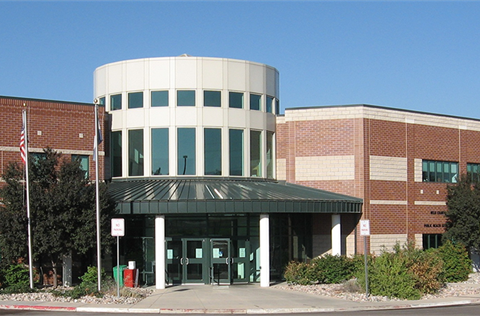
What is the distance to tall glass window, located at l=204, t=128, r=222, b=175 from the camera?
34.2 meters

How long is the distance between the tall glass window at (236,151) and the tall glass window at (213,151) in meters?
0.61

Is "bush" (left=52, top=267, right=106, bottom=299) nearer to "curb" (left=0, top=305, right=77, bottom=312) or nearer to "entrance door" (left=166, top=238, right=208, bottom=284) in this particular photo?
"curb" (left=0, top=305, right=77, bottom=312)

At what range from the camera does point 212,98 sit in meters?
34.8

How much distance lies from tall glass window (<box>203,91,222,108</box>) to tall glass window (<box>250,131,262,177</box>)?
2388 mm

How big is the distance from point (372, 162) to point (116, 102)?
13.7 metres

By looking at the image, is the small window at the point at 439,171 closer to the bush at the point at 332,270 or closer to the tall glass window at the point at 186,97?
the bush at the point at 332,270

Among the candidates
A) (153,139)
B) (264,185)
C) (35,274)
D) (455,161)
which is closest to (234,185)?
(264,185)

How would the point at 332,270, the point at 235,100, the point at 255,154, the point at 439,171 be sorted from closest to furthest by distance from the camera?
1. the point at 332,270
2. the point at 235,100
3. the point at 255,154
4. the point at 439,171

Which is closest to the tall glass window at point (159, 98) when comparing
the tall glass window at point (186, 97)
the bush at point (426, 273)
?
the tall glass window at point (186, 97)

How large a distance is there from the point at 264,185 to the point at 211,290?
22.7 feet

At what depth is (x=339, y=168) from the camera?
35.3 meters

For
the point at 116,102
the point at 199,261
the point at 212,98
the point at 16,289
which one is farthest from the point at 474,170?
the point at 16,289

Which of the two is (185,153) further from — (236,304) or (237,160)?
(236,304)

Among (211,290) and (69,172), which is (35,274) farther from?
(211,290)
